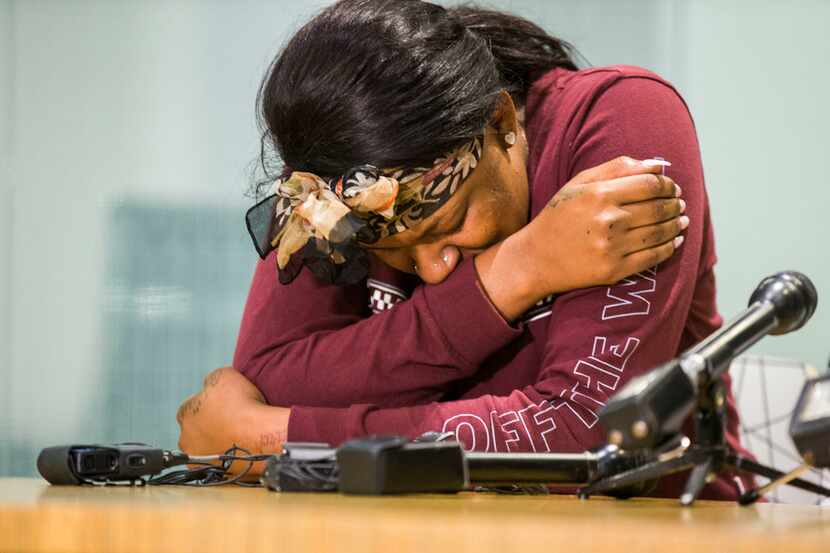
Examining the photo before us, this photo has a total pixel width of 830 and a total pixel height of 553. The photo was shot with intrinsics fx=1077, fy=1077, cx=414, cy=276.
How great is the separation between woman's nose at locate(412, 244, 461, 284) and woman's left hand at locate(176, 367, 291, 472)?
9.1 inches

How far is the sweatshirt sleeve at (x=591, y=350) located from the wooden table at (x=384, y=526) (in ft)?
1.29

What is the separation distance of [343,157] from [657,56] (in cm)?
164

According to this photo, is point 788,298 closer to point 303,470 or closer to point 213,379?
point 303,470

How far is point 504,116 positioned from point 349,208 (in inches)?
10.3

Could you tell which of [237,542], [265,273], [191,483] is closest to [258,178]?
[265,273]

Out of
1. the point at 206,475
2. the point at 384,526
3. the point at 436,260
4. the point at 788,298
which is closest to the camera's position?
the point at 384,526

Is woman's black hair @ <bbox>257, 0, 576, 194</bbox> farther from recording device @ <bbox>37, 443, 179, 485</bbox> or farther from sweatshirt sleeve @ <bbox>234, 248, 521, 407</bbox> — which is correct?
recording device @ <bbox>37, 443, 179, 485</bbox>

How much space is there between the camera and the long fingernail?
3.79 feet

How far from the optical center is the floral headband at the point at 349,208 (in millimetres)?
1134

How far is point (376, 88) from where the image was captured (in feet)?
3.76

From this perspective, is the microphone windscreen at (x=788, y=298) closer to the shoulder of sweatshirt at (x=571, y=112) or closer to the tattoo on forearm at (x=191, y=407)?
the shoulder of sweatshirt at (x=571, y=112)

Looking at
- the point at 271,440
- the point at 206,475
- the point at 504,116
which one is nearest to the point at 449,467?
the point at 206,475

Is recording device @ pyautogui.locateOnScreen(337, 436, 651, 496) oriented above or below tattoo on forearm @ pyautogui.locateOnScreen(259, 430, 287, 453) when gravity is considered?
above

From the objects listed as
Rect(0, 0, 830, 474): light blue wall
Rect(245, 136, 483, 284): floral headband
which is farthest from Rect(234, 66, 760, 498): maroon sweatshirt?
Rect(0, 0, 830, 474): light blue wall
